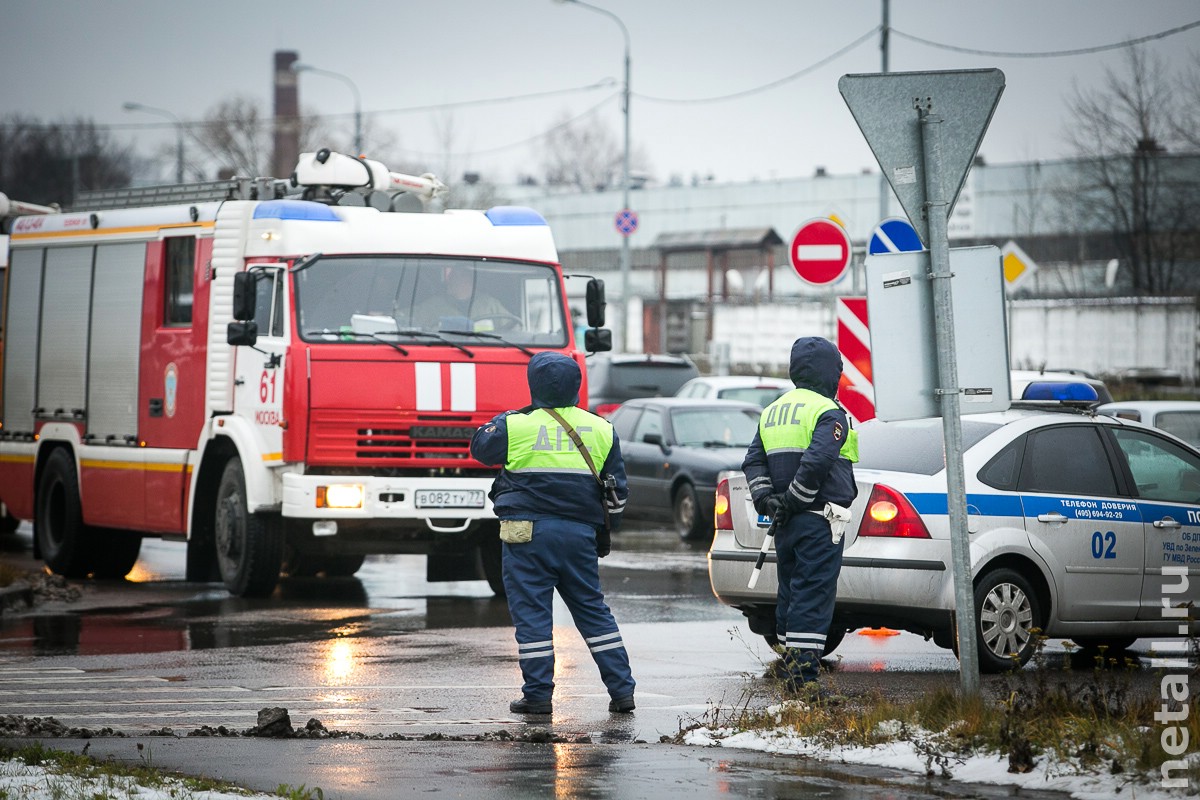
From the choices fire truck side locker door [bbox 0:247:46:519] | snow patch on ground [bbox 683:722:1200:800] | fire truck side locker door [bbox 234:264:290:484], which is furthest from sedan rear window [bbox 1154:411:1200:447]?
fire truck side locker door [bbox 0:247:46:519]

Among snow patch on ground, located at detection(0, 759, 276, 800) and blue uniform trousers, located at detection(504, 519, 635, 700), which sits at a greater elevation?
blue uniform trousers, located at detection(504, 519, 635, 700)

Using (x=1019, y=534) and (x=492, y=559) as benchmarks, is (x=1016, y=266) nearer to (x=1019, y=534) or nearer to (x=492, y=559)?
(x=492, y=559)

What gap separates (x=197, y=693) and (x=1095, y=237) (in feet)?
181

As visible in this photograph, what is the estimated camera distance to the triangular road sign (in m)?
7.28

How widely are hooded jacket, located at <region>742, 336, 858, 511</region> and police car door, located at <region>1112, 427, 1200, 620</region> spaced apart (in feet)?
7.98

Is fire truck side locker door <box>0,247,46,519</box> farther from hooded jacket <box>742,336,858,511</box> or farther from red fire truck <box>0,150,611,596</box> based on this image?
hooded jacket <box>742,336,858,511</box>

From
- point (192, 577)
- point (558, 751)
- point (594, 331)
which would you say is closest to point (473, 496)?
point (594, 331)

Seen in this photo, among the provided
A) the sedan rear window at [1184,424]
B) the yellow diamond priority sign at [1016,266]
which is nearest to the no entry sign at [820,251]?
the sedan rear window at [1184,424]

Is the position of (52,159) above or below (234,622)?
above

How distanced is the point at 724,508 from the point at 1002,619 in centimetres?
168

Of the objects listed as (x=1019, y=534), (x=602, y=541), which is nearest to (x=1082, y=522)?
(x=1019, y=534)

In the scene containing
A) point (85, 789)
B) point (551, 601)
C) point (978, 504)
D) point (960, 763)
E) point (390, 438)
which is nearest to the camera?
point (85, 789)

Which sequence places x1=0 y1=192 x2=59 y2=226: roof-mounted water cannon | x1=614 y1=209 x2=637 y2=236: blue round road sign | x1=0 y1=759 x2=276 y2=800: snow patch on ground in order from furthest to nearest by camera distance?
x1=614 y1=209 x2=637 y2=236: blue round road sign < x1=0 y1=192 x2=59 y2=226: roof-mounted water cannon < x1=0 y1=759 x2=276 y2=800: snow patch on ground

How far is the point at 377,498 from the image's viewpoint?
1299 centimetres
